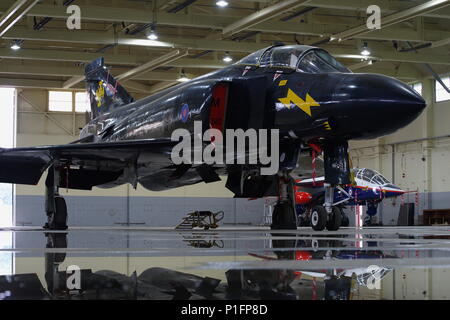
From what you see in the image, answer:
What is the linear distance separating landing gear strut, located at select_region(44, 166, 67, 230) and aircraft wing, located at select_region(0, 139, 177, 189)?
8.3 inches

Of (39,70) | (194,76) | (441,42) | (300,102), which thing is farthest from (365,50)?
(300,102)

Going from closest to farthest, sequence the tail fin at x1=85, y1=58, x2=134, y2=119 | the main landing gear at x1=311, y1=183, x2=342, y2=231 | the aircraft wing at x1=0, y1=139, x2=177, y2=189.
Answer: the main landing gear at x1=311, y1=183, x2=342, y2=231, the aircraft wing at x1=0, y1=139, x2=177, y2=189, the tail fin at x1=85, y1=58, x2=134, y2=119

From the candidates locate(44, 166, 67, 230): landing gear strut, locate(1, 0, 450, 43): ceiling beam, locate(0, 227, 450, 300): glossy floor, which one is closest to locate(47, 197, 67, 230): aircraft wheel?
locate(44, 166, 67, 230): landing gear strut

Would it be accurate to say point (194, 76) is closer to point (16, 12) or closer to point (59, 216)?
point (16, 12)

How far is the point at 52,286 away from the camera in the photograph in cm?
233

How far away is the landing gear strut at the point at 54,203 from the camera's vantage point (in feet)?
32.3

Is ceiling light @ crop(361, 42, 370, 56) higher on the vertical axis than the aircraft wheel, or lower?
higher

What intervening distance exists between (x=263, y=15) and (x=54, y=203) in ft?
27.7

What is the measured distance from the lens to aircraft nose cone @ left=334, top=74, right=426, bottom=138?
21.9ft

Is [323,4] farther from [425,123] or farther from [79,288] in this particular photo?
[79,288]

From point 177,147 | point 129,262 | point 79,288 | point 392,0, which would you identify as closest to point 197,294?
point 79,288

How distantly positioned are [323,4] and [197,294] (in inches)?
583

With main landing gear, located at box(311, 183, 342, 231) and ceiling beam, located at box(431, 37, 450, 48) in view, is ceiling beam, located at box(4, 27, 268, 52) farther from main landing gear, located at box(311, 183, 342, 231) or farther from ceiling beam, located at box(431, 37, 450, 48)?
main landing gear, located at box(311, 183, 342, 231)

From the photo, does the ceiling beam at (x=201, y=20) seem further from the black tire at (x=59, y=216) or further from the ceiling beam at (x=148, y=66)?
the black tire at (x=59, y=216)
